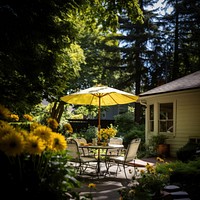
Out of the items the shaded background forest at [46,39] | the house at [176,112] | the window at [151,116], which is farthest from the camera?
the window at [151,116]

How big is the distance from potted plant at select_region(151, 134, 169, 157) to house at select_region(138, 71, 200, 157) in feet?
0.65

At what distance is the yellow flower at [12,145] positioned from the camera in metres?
1.46

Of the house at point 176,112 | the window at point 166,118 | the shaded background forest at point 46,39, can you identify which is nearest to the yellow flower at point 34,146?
the shaded background forest at point 46,39

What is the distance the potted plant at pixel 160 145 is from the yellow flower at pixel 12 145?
31.6ft

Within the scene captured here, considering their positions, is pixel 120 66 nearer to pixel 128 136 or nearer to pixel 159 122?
pixel 128 136

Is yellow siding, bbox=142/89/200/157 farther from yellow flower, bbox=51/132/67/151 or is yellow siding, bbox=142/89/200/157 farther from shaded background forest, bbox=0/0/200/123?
yellow flower, bbox=51/132/67/151

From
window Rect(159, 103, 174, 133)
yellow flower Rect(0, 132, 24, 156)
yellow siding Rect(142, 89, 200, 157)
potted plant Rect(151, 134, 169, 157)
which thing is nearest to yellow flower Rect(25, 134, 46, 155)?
yellow flower Rect(0, 132, 24, 156)

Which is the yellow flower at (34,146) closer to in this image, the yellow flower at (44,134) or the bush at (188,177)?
the yellow flower at (44,134)

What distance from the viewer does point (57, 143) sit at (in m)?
1.70

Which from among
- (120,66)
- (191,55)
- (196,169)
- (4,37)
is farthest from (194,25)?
(4,37)

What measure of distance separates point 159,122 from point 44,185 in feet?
33.9

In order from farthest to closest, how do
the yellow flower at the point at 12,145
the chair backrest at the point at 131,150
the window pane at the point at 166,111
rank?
the window pane at the point at 166,111 < the chair backrest at the point at 131,150 < the yellow flower at the point at 12,145

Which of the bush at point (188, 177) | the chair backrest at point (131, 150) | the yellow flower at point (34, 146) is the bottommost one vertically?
the bush at point (188, 177)

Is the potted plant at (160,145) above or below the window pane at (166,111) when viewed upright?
below
